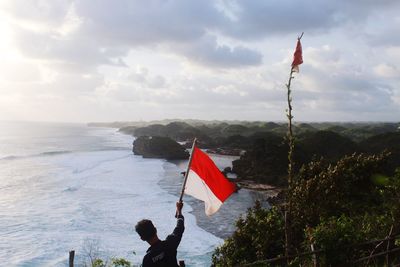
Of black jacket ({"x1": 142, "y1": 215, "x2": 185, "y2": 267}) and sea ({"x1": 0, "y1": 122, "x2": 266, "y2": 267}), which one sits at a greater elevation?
black jacket ({"x1": 142, "y1": 215, "x2": 185, "y2": 267})

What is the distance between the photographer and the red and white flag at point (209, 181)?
26.1 ft

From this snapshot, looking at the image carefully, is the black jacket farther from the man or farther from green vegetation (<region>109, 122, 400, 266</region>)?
green vegetation (<region>109, 122, 400, 266</region>)

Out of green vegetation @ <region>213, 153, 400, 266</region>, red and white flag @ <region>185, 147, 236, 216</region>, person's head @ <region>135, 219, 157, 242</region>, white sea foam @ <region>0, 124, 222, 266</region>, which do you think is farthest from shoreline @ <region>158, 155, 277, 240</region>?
person's head @ <region>135, 219, 157, 242</region>

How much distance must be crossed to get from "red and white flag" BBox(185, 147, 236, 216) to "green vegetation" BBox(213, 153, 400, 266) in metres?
2.97

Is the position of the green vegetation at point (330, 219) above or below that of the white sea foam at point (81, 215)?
above

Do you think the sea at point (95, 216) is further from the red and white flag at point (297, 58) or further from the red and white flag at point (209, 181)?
the red and white flag at point (297, 58)

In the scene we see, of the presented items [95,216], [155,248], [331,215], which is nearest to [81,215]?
[95,216]

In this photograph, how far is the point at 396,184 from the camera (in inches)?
480

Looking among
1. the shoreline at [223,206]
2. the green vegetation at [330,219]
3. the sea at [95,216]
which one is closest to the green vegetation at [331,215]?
the green vegetation at [330,219]

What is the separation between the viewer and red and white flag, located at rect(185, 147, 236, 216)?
7.94 meters

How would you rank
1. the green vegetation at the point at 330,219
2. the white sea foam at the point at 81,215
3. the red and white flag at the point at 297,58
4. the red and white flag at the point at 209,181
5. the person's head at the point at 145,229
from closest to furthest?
1. the person's head at the point at 145,229
2. the red and white flag at the point at 209,181
3. the red and white flag at the point at 297,58
4. the green vegetation at the point at 330,219
5. the white sea foam at the point at 81,215

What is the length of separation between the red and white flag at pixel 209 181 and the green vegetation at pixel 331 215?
2.97 m

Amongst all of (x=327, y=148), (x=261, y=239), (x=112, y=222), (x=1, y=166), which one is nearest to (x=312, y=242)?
(x=261, y=239)

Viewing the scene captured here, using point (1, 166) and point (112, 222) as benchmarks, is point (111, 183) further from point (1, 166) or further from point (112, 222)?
point (1, 166)
